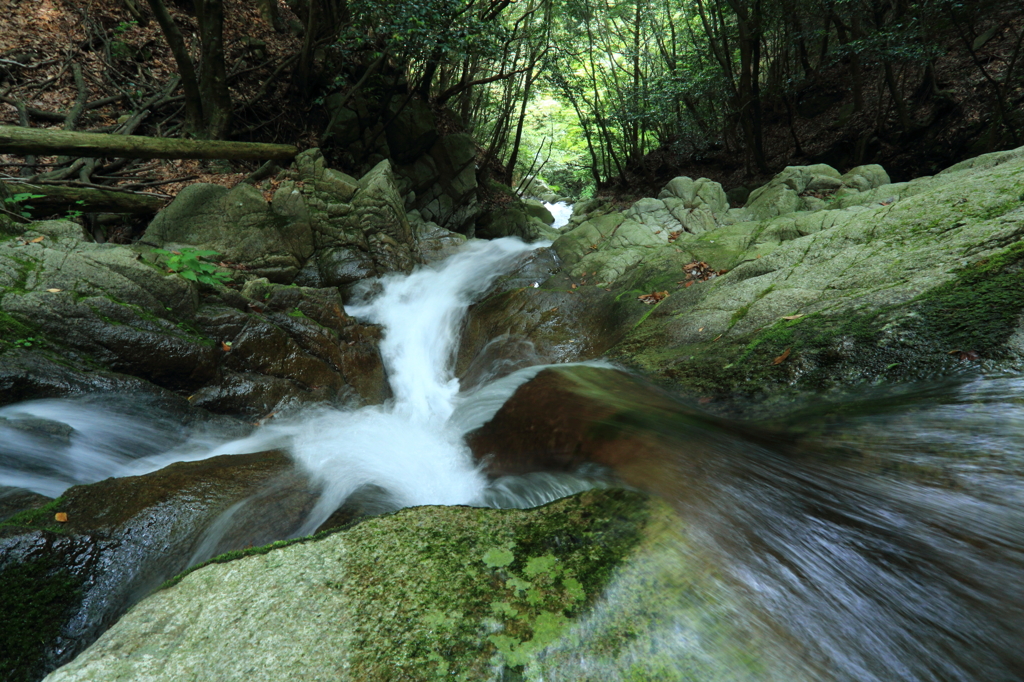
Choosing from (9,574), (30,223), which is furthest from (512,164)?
(9,574)

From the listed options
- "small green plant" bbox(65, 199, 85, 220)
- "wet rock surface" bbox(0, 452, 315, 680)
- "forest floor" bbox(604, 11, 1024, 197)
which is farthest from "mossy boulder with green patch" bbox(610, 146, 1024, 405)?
"forest floor" bbox(604, 11, 1024, 197)

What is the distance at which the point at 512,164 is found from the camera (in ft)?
62.5

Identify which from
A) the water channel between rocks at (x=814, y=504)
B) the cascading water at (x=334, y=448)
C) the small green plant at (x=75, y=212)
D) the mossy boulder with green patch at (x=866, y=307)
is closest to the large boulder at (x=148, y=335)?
the cascading water at (x=334, y=448)

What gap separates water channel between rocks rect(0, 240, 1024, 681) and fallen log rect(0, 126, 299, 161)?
436cm

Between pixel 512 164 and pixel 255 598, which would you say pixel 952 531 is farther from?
pixel 512 164

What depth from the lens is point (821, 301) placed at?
409 centimetres

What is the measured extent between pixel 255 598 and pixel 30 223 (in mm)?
6183

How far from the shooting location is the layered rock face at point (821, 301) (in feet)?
9.76

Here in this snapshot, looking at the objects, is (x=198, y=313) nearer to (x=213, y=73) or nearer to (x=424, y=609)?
(x=424, y=609)

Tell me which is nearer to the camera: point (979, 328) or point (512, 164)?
point (979, 328)

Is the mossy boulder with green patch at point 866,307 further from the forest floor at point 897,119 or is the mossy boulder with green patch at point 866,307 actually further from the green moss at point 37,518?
the forest floor at point 897,119

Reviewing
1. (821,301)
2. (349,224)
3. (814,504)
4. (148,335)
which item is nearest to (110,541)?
(148,335)

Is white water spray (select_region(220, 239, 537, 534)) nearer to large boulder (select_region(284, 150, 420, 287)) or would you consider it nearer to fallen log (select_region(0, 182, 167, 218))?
large boulder (select_region(284, 150, 420, 287))

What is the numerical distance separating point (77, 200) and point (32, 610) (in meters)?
7.20
